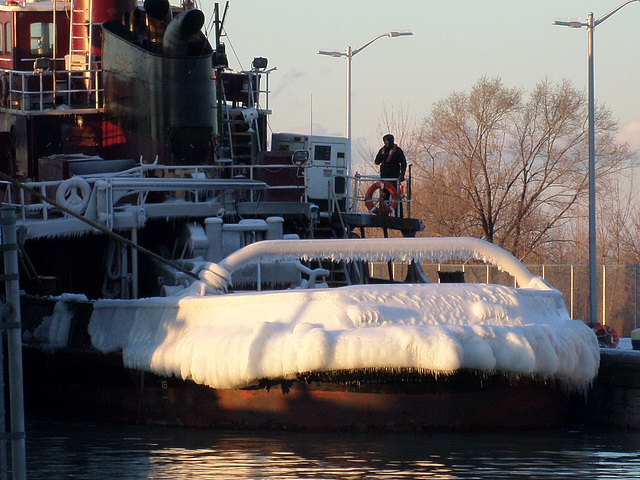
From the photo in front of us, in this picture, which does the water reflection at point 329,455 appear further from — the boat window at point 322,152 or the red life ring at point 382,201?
the boat window at point 322,152

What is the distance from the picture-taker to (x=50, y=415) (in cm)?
1467

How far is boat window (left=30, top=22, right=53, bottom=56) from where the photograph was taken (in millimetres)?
19953

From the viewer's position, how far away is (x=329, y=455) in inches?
429

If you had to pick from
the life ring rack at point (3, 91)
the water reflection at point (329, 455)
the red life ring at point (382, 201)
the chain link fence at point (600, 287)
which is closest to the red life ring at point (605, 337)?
the red life ring at point (382, 201)

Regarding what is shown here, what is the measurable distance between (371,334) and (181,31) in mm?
6796

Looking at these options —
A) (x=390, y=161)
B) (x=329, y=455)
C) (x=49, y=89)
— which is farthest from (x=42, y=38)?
(x=329, y=455)

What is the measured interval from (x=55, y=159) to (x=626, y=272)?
25.0 m

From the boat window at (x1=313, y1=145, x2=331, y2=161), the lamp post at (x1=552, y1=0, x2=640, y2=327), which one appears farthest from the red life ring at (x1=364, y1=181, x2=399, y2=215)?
the lamp post at (x1=552, y1=0, x2=640, y2=327)

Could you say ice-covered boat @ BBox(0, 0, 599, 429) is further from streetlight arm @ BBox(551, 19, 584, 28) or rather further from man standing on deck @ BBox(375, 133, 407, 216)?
streetlight arm @ BBox(551, 19, 584, 28)

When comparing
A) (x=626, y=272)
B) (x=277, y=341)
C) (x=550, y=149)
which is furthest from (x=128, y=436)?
(x=550, y=149)

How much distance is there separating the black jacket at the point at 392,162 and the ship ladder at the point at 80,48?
4.60m

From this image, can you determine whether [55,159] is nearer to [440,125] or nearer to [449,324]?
[449,324]

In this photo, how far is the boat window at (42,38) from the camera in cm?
1995

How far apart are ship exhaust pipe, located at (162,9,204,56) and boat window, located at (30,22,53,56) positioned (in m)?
3.89
